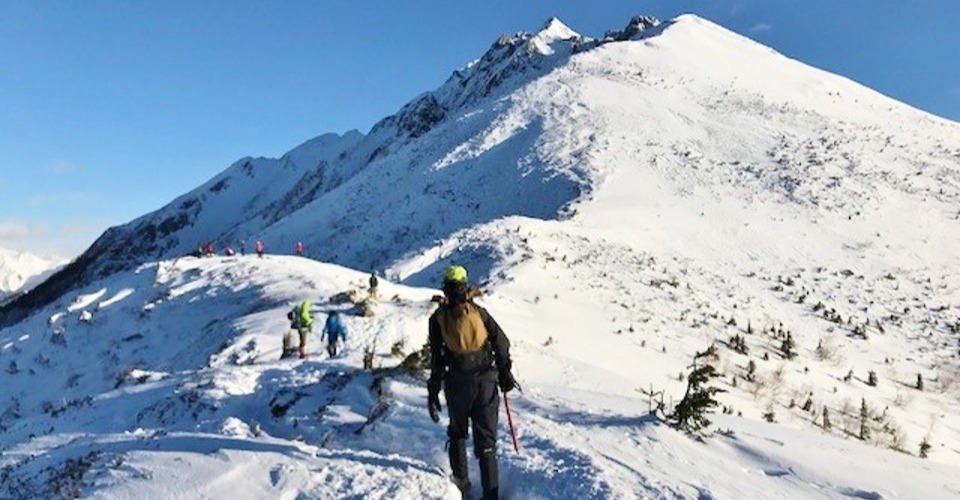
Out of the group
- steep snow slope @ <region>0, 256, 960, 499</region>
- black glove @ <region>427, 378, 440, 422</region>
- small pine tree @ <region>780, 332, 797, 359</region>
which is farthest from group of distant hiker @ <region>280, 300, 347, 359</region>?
small pine tree @ <region>780, 332, 797, 359</region>

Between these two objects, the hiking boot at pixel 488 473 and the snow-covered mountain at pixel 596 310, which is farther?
the snow-covered mountain at pixel 596 310

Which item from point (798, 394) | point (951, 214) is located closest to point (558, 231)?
point (798, 394)

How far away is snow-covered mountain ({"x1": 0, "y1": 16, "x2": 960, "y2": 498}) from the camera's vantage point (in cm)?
757

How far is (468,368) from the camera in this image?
21.6ft

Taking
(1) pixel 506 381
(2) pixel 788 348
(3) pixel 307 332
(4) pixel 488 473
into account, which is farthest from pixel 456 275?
(2) pixel 788 348

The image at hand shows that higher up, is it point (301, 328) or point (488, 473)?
point (301, 328)

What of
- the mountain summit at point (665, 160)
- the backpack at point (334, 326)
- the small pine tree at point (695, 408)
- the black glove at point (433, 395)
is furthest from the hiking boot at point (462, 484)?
the mountain summit at point (665, 160)

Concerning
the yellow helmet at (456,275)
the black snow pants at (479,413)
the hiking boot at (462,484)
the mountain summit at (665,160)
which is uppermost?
the mountain summit at (665,160)

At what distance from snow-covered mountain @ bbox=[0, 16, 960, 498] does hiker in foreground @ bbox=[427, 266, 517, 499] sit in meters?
0.42

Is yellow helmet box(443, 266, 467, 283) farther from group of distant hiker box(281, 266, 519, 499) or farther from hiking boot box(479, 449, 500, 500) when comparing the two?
hiking boot box(479, 449, 500, 500)

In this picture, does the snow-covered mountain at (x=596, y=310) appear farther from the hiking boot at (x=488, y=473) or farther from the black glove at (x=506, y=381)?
the black glove at (x=506, y=381)

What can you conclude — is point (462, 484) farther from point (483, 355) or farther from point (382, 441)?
point (382, 441)

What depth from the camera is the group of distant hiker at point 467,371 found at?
6562 mm

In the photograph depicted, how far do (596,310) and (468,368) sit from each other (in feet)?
55.8
